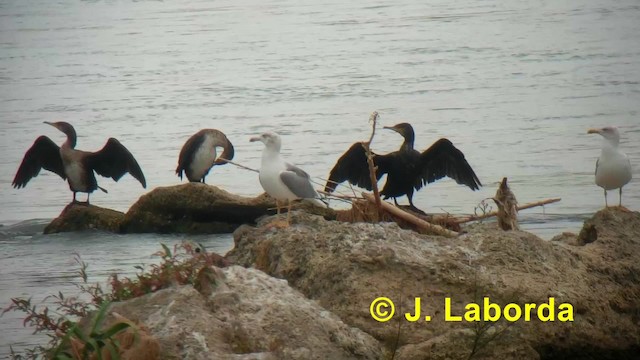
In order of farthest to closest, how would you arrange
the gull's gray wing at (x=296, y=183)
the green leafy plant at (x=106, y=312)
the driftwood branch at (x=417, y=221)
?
the gull's gray wing at (x=296, y=183) → the driftwood branch at (x=417, y=221) → the green leafy plant at (x=106, y=312)

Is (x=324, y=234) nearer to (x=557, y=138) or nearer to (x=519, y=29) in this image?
(x=557, y=138)

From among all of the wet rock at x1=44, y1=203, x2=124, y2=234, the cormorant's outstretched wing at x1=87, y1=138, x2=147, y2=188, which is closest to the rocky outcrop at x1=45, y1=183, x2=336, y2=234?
the wet rock at x1=44, y1=203, x2=124, y2=234

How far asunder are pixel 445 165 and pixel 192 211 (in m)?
2.33

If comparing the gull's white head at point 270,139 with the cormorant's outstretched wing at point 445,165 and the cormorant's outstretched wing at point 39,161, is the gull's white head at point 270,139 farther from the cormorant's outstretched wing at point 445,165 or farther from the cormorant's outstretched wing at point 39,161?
A: the cormorant's outstretched wing at point 39,161

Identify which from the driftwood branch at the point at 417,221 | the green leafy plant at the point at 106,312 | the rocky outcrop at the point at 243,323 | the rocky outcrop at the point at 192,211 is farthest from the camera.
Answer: the rocky outcrop at the point at 192,211

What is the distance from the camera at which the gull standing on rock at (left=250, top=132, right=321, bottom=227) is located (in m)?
8.66

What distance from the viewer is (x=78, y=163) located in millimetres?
13812

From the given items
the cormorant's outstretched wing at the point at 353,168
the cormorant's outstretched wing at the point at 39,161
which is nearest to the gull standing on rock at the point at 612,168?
the cormorant's outstretched wing at the point at 353,168

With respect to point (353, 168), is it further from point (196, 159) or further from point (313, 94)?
point (313, 94)

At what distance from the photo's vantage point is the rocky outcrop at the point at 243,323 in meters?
5.23

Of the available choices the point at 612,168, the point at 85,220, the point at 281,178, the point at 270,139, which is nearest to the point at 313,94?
Answer: the point at 85,220

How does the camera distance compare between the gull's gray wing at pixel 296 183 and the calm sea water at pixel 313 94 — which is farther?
the calm sea water at pixel 313 94

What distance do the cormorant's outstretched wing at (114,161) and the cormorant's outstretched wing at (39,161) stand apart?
0.39 meters

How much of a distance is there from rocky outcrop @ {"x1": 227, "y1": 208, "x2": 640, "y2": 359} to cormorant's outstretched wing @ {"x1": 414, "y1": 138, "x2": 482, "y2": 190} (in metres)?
3.87
